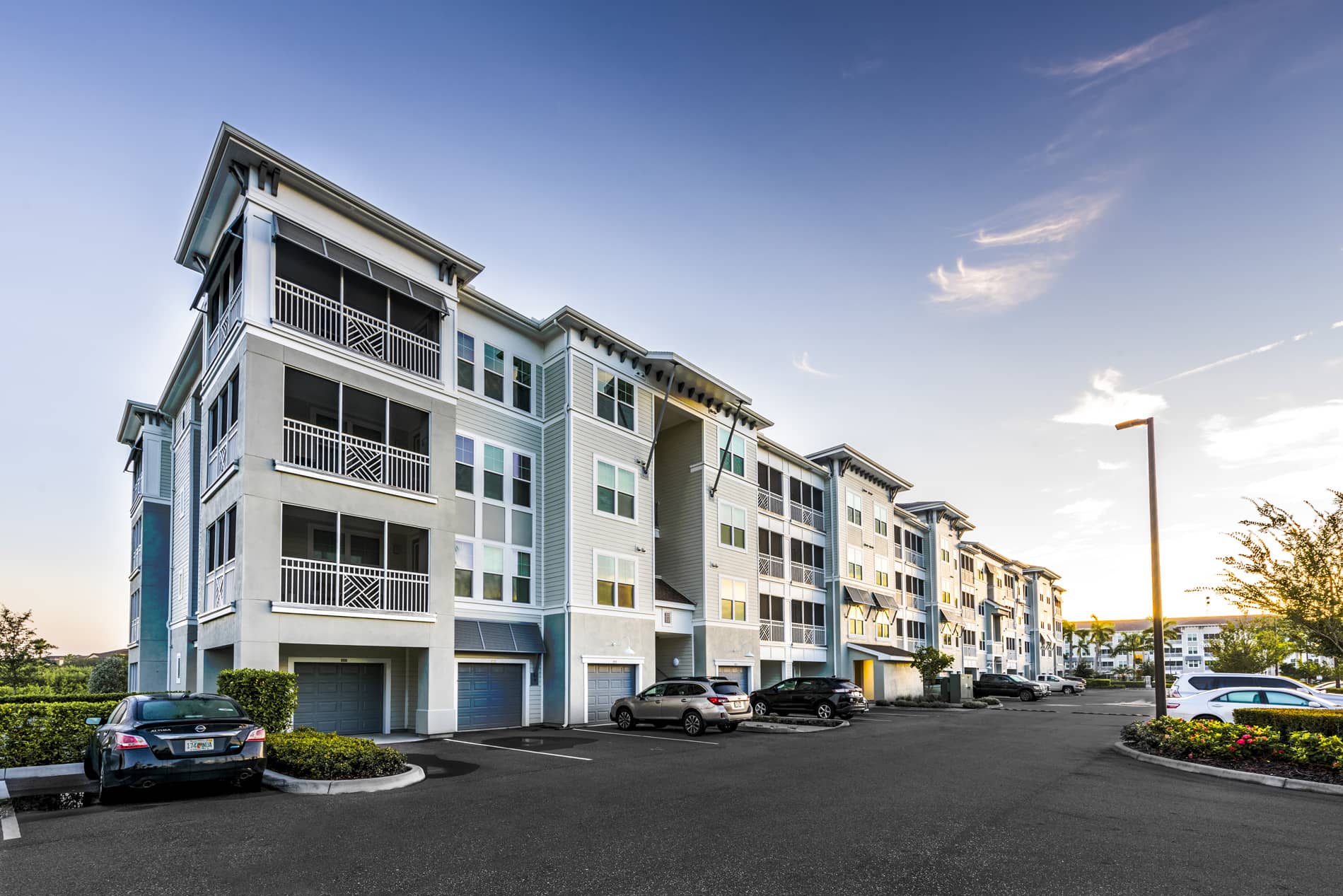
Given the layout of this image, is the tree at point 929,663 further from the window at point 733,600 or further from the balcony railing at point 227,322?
the balcony railing at point 227,322

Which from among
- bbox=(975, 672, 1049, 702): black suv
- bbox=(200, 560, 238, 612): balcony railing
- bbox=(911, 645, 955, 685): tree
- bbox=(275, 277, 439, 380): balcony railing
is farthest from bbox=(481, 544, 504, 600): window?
bbox=(975, 672, 1049, 702): black suv

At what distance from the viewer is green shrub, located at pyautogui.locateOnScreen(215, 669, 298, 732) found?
1557 cm

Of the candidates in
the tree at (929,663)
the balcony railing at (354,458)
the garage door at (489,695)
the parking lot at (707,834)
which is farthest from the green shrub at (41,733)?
the tree at (929,663)

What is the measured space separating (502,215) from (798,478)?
2518cm

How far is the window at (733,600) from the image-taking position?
108 feet

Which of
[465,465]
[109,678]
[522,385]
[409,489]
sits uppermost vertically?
[522,385]

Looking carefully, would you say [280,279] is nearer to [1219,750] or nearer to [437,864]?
[437,864]

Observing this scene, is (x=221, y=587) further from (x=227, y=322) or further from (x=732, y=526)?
(x=732, y=526)

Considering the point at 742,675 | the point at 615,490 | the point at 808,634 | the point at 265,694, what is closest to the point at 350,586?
the point at 265,694

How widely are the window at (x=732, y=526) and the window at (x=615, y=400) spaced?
6.60 metres

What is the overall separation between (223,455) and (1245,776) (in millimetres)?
21735

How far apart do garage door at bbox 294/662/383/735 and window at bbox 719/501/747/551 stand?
15257 millimetres

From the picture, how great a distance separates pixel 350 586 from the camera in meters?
19.4

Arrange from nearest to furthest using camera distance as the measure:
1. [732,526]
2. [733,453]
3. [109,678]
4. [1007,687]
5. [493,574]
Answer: [493,574] < [732,526] < [733,453] < [109,678] < [1007,687]
